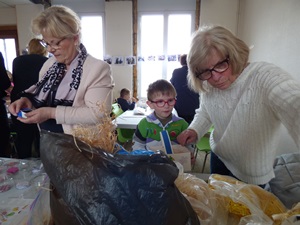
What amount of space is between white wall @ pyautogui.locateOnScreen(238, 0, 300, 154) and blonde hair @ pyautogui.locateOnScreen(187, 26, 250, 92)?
65.3 inches

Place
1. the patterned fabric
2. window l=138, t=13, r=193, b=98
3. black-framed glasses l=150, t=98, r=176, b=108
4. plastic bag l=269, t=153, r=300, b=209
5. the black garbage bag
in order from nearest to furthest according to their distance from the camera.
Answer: the black garbage bag, the patterned fabric, plastic bag l=269, t=153, r=300, b=209, black-framed glasses l=150, t=98, r=176, b=108, window l=138, t=13, r=193, b=98

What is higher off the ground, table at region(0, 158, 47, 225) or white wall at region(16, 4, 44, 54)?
white wall at region(16, 4, 44, 54)

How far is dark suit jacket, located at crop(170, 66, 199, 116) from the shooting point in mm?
2637

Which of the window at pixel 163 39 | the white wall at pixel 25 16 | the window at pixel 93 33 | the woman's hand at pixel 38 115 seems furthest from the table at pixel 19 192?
the white wall at pixel 25 16

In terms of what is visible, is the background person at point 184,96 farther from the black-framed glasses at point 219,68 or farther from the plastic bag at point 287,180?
the black-framed glasses at point 219,68

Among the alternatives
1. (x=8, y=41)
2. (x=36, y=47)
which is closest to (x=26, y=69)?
(x=36, y=47)

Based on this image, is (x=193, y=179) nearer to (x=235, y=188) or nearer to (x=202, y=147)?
(x=235, y=188)

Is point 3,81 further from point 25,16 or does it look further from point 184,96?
point 25,16

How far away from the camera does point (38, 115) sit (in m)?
1.00

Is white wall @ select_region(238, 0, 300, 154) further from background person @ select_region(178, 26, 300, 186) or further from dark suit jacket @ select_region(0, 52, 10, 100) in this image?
dark suit jacket @ select_region(0, 52, 10, 100)

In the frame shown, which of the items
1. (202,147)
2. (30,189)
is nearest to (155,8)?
(202,147)

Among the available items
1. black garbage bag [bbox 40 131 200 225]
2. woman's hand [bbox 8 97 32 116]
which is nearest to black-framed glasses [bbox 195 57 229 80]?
black garbage bag [bbox 40 131 200 225]

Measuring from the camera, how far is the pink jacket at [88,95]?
3.31 feet

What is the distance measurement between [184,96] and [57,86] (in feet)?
Result: 5.94
